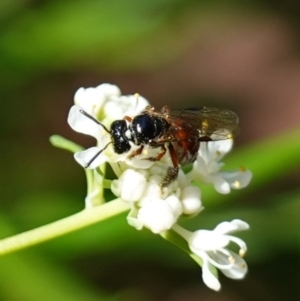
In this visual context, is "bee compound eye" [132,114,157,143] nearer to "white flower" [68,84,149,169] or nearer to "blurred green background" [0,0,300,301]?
"white flower" [68,84,149,169]

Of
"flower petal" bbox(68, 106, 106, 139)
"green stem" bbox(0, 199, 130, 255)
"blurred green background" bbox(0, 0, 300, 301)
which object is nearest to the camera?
"green stem" bbox(0, 199, 130, 255)

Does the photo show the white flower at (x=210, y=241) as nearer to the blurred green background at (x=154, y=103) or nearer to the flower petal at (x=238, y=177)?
the flower petal at (x=238, y=177)

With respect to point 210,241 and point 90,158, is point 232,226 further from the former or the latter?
point 90,158

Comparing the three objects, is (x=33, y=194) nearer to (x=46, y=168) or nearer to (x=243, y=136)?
(x=46, y=168)

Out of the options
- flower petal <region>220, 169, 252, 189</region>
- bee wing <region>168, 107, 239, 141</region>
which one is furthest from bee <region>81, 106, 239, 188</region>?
flower petal <region>220, 169, 252, 189</region>

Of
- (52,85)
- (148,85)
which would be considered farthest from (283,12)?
(52,85)

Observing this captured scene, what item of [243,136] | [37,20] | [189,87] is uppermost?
[37,20]
